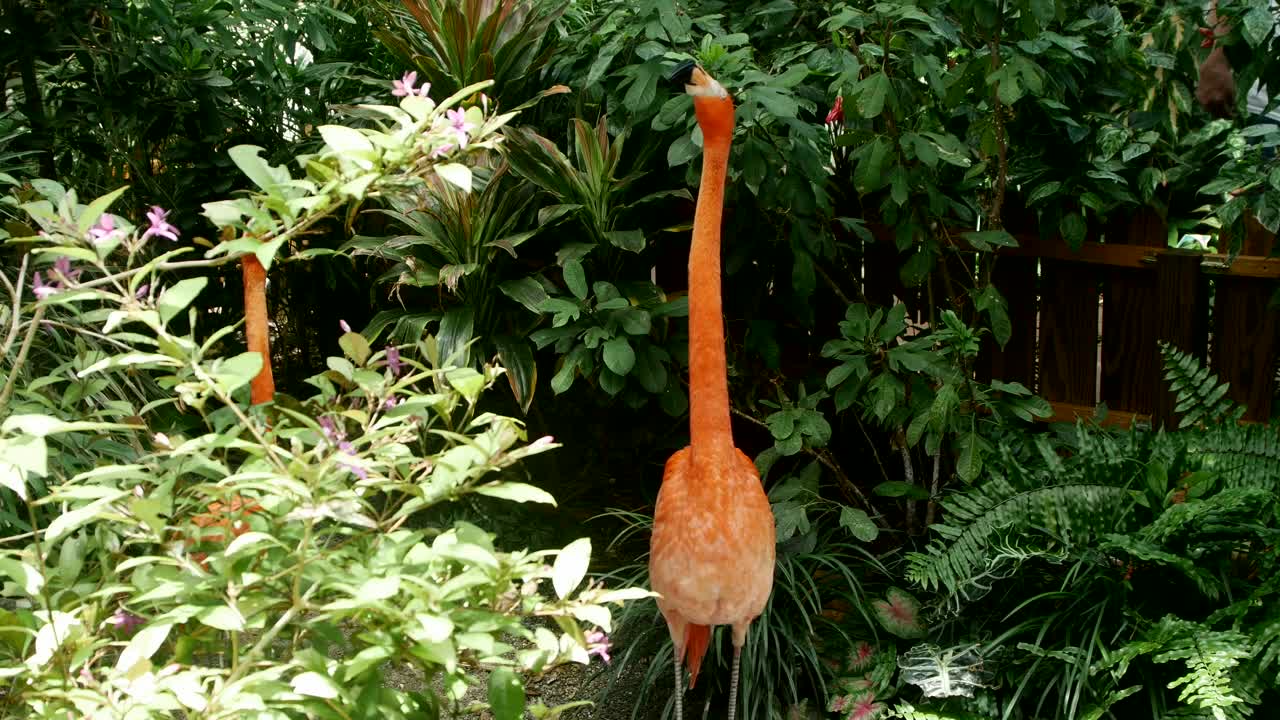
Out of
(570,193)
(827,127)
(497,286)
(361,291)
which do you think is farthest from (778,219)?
(361,291)

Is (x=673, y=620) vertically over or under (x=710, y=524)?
under

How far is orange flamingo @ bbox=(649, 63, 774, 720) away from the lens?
303 centimetres

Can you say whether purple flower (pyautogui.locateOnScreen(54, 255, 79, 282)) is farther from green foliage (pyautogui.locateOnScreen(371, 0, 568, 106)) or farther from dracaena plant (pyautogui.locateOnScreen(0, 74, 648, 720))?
green foliage (pyautogui.locateOnScreen(371, 0, 568, 106))

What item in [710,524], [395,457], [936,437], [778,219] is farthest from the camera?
[778,219]

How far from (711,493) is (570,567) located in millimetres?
1316

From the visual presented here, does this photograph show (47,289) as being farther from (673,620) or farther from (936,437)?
(936,437)

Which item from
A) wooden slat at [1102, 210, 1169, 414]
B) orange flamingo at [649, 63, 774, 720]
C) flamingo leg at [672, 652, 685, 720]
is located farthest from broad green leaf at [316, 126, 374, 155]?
wooden slat at [1102, 210, 1169, 414]

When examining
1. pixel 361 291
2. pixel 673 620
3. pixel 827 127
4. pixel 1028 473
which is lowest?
pixel 673 620

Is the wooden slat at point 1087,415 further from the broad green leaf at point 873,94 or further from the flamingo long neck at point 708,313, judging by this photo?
the flamingo long neck at point 708,313

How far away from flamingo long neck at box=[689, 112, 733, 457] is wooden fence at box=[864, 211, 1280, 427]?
177cm

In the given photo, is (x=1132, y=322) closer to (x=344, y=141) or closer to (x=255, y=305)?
(x=255, y=305)

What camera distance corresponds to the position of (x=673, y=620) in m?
A: 3.23

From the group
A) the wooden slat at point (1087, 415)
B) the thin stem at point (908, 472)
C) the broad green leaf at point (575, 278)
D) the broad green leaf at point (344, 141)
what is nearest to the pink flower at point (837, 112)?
the broad green leaf at point (575, 278)

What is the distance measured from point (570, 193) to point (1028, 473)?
71.5 inches
